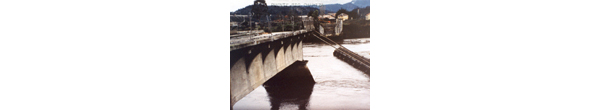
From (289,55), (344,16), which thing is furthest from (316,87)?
(344,16)

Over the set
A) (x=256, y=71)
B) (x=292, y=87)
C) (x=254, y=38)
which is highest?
(x=254, y=38)

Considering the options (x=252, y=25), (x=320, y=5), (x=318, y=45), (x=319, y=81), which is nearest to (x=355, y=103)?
(x=319, y=81)

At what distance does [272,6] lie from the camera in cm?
388

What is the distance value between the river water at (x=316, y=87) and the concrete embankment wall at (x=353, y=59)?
0.04 metres

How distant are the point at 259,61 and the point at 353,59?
0.92 meters

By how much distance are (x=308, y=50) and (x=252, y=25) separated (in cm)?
60

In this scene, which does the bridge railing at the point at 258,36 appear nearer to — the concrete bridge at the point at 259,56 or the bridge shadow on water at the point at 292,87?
the concrete bridge at the point at 259,56

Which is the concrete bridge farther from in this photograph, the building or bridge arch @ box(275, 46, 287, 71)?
the building

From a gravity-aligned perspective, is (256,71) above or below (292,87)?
above

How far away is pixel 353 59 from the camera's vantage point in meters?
3.94

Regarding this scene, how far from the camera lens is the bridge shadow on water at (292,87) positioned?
3.93 metres

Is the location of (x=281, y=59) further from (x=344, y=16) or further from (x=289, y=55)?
(x=344, y=16)

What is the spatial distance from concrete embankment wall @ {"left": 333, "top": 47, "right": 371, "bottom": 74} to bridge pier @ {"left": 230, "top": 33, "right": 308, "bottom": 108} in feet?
1.27

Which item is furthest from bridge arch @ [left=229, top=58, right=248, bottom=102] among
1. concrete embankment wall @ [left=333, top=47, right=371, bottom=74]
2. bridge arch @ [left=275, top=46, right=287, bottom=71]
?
concrete embankment wall @ [left=333, top=47, right=371, bottom=74]
